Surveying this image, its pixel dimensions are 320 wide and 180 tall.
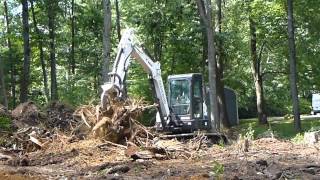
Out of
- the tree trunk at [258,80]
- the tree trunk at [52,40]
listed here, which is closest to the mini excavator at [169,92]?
the tree trunk at [52,40]

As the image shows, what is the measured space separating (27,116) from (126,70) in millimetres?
3306

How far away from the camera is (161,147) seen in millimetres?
11820

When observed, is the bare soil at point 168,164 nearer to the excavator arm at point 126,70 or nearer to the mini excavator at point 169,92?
the excavator arm at point 126,70

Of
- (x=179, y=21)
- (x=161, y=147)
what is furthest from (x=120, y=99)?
(x=179, y=21)

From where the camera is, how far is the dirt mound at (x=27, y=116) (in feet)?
50.0

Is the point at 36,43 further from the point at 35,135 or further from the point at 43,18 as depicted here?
the point at 35,135

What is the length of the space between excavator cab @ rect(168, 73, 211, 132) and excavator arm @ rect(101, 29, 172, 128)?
0.89m

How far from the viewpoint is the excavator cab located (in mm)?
17109

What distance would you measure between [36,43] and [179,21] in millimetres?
8070

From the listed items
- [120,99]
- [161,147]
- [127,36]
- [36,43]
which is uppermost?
[36,43]

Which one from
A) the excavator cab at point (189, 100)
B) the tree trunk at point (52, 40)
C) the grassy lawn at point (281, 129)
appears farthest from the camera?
the tree trunk at point (52, 40)

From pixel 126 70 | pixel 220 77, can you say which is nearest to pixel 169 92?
pixel 126 70

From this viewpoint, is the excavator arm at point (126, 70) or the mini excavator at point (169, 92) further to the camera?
the mini excavator at point (169, 92)

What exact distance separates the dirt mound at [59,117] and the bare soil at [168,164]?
2381 mm
